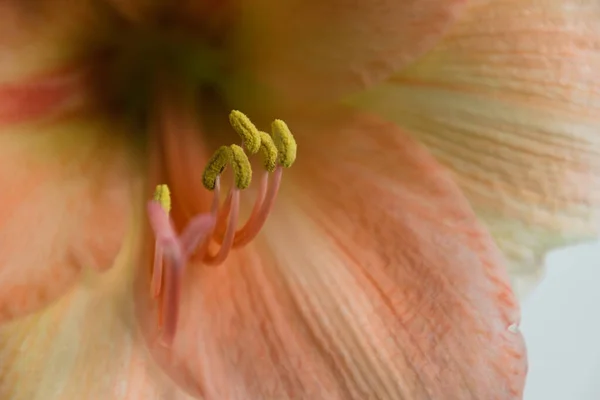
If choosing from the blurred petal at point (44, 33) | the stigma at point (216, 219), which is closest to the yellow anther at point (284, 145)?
the stigma at point (216, 219)

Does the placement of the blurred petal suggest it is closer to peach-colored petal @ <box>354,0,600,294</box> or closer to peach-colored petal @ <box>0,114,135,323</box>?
peach-colored petal @ <box>0,114,135,323</box>

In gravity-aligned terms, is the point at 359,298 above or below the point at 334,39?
below

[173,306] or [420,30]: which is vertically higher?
[420,30]

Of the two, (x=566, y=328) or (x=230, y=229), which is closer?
(x=230, y=229)

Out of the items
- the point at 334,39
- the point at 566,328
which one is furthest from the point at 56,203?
the point at 566,328

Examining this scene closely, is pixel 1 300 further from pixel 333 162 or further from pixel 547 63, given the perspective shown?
pixel 547 63

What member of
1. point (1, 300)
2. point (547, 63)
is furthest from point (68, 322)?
point (547, 63)

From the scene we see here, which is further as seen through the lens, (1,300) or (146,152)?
(146,152)

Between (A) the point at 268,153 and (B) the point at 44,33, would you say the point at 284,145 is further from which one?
(B) the point at 44,33
